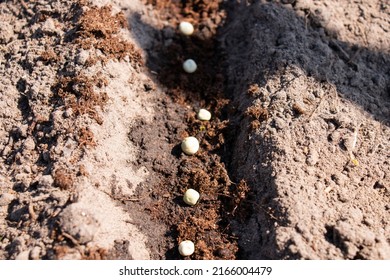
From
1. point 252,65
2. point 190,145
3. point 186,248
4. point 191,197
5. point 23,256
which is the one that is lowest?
point 23,256

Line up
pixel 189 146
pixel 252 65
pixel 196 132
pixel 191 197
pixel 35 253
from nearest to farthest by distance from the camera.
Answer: pixel 35 253 < pixel 191 197 < pixel 189 146 < pixel 196 132 < pixel 252 65

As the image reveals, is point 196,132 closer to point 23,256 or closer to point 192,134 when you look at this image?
point 192,134

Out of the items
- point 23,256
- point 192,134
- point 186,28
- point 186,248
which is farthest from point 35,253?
point 186,28

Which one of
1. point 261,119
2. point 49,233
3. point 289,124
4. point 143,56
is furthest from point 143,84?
point 49,233

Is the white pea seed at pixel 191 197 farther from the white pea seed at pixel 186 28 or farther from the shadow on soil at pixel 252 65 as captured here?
the white pea seed at pixel 186 28

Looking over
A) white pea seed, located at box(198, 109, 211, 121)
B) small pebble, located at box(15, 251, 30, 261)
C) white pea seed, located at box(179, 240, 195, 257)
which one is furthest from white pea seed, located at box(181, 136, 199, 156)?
small pebble, located at box(15, 251, 30, 261)

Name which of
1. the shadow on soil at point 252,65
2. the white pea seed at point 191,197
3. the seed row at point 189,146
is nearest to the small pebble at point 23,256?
the seed row at point 189,146
